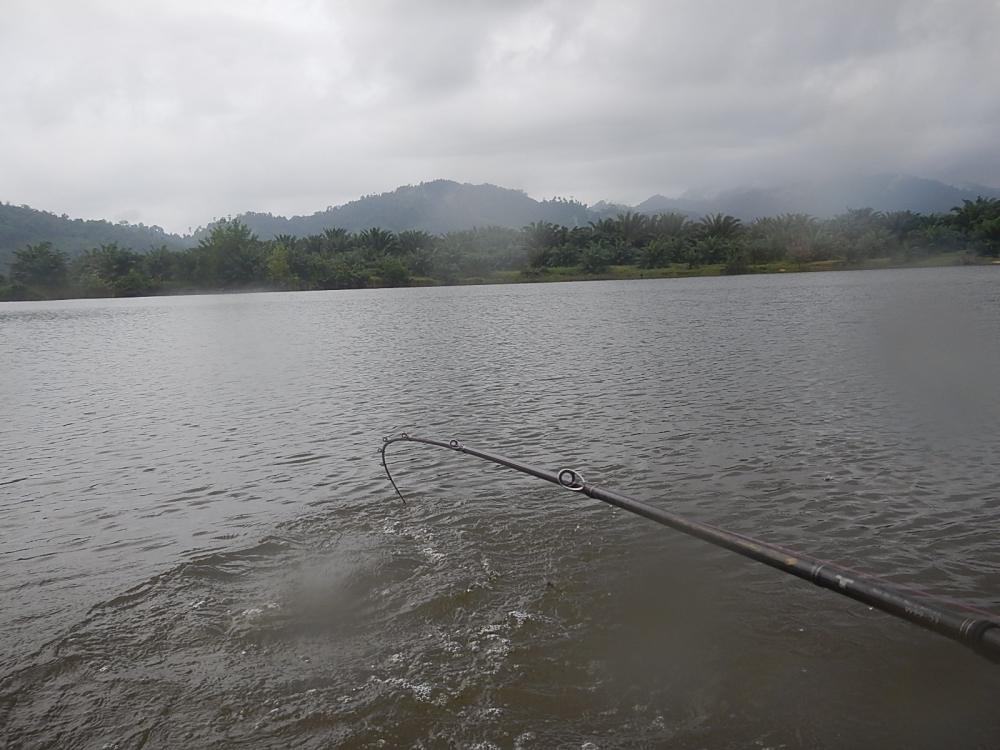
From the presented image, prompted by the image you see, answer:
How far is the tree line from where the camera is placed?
380 ft

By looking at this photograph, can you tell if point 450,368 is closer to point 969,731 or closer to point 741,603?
point 741,603

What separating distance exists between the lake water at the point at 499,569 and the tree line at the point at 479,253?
109929 millimetres

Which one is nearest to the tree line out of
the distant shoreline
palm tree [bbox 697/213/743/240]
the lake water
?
palm tree [bbox 697/213/743/240]

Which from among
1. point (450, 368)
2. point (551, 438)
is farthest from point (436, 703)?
point (450, 368)

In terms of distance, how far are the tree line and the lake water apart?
110 meters

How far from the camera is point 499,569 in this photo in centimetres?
709

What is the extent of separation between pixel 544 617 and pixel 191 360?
1072 inches

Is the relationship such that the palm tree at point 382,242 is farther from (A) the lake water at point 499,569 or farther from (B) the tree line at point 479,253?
Answer: (A) the lake water at point 499,569

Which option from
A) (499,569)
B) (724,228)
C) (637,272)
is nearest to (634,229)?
(724,228)

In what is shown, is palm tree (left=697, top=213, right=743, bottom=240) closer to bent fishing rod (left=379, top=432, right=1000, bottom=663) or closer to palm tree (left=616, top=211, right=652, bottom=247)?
palm tree (left=616, top=211, right=652, bottom=247)

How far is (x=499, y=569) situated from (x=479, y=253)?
131759 millimetres

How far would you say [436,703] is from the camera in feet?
16.1

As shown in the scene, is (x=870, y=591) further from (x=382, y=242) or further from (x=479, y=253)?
(x=382, y=242)

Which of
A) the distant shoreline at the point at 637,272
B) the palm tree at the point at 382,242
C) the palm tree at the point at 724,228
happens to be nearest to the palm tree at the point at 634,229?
the distant shoreline at the point at 637,272
